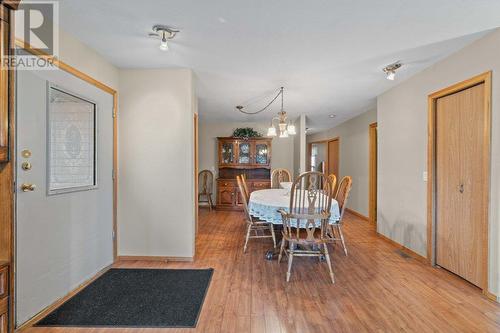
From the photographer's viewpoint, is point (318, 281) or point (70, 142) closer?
point (70, 142)

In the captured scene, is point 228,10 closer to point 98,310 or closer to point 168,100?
point 168,100

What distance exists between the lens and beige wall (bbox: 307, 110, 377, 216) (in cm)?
518

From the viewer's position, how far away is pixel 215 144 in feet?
21.5

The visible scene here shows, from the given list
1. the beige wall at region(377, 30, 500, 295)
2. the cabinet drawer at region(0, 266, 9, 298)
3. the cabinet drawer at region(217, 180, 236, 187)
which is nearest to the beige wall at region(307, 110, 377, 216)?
the beige wall at region(377, 30, 500, 295)

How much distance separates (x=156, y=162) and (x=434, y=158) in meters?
3.22

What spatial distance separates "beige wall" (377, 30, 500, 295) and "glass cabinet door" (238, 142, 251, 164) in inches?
121

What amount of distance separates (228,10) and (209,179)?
488cm

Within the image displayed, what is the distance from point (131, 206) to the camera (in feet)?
9.80

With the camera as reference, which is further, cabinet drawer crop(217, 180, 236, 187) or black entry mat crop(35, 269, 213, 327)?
cabinet drawer crop(217, 180, 236, 187)

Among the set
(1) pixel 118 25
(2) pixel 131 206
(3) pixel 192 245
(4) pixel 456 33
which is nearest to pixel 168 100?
(1) pixel 118 25

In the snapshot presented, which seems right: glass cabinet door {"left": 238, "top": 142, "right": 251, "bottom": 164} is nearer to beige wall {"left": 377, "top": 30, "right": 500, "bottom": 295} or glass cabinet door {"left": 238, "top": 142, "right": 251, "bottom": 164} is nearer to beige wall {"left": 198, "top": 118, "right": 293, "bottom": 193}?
beige wall {"left": 198, "top": 118, "right": 293, "bottom": 193}

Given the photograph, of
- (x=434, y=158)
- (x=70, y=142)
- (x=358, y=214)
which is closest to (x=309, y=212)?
(x=434, y=158)

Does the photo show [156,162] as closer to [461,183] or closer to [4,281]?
[4,281]

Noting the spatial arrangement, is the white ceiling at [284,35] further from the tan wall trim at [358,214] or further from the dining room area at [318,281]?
the tan wall trim at [358,214]
